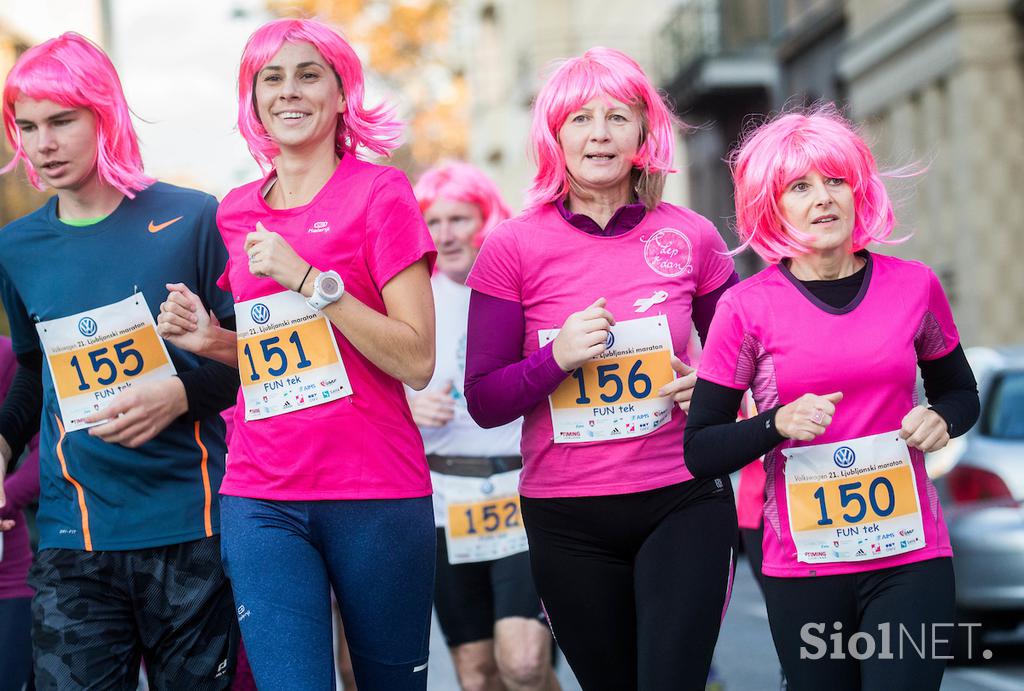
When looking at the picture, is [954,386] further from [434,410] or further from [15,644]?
[15,644]

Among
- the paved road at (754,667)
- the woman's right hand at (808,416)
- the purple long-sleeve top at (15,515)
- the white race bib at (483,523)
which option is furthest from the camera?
the paved road at (754,667)

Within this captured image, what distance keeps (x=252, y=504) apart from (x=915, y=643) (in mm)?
1566

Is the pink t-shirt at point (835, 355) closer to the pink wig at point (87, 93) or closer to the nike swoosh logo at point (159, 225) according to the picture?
the nike swoosh logo at point (159, 225)

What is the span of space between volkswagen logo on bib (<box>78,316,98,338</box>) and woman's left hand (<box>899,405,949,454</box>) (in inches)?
79.9

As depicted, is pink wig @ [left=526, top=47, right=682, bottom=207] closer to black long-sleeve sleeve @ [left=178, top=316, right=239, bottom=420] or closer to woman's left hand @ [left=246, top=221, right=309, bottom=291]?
woman's left hand @ [left=246, top=221, right=309, bottom=291]

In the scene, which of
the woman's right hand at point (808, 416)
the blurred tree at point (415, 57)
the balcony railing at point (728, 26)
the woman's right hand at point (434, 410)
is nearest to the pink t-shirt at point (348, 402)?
the woman's right hand at point (808, 416)

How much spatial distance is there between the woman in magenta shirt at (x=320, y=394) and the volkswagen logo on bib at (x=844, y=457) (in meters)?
1.00

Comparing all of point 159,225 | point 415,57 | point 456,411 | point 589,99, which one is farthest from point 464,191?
point 415,57

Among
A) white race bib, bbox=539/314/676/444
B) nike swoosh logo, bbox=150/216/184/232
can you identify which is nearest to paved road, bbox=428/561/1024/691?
white race bib, bbox=539/314/676/444

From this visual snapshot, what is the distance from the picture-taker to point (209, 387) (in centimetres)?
410

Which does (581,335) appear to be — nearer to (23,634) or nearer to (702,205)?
(23,634)

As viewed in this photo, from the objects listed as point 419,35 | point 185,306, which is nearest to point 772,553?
point 185,306

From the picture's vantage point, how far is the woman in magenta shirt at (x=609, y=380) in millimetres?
3947

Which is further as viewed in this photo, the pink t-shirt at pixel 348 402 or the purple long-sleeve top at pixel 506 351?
the purple long-sleeve top at pixel 506 351
